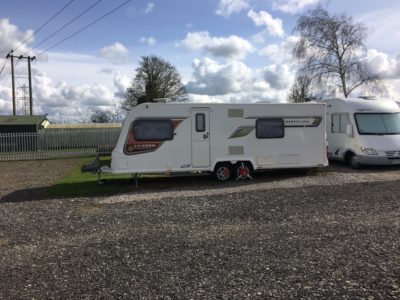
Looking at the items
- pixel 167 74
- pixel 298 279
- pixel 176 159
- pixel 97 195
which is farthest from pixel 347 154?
pixel 167 74

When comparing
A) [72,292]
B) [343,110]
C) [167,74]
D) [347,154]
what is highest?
[167,74]

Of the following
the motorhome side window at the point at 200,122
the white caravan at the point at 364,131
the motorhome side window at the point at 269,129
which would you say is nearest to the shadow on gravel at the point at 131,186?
the motorhome side window at the point at 269,129

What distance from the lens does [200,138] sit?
45.6ft

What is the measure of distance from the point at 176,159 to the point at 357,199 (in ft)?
18.1

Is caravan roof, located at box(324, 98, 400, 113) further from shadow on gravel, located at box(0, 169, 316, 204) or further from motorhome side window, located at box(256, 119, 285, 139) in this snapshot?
motorhome side window, located at box(256, 119, 285, 139)

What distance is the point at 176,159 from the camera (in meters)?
Answer: 13.8

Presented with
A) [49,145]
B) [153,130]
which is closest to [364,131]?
[153,130]

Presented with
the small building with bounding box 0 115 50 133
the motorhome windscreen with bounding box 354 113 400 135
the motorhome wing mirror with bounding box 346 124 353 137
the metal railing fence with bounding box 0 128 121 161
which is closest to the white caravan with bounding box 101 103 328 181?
the motorhome wing mirror with bounding box 346 124 353 137

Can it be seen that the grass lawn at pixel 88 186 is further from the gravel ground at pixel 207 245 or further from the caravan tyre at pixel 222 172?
the caravan tyre at pixel 222 172

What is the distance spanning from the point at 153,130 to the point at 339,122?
318 inches

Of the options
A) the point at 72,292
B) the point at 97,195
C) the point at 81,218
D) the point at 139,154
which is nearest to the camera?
the point at 72,292

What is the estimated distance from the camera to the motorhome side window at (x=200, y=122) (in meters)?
13.9

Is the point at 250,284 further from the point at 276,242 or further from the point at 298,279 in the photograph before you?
the point at 276,242

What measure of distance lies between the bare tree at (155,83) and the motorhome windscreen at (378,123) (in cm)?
3402
